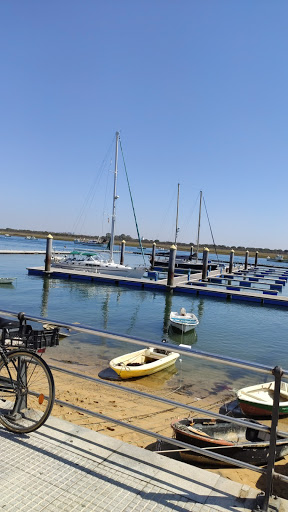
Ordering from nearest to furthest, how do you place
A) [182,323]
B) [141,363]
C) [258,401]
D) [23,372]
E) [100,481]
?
[100,481] < [23,372] < [258,401] < [141,363] < [182,323]

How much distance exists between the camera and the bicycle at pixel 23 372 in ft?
12.2

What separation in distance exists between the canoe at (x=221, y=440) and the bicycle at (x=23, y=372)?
282 cm

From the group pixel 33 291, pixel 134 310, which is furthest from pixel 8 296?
pixel 134 310

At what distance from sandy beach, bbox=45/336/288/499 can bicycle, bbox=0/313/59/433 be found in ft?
4.28

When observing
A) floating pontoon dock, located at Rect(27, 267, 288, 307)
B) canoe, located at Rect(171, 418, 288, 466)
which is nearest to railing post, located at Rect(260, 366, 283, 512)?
canoe, located at Rect(171, 418, 288, 466)

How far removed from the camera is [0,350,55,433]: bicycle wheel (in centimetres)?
370

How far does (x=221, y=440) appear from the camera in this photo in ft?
19.5

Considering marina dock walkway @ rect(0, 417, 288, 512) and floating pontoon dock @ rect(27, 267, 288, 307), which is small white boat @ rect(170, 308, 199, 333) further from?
marina dock walkway @ rect(0, 417, 288, 512)

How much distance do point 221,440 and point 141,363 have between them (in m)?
6.08

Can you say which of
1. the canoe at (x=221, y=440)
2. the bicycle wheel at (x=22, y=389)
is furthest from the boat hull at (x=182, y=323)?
the bicycle wheel at (x=22, y=389)

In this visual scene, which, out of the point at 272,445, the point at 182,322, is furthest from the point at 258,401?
the point at 182,322

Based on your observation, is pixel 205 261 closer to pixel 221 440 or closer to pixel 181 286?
pixel 181 286

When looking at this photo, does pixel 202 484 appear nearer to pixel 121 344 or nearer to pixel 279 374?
pixel 279 374

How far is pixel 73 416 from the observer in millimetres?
7043
